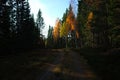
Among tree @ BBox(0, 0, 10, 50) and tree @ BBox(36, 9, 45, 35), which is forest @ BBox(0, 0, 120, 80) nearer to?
tree @ BBox(0, 0, 10, 50)

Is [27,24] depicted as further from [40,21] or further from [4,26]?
[40,21]

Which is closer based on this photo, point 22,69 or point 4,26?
point 22,69

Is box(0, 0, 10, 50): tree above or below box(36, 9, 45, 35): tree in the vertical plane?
below

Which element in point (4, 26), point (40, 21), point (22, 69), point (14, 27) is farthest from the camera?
point (40, 21)

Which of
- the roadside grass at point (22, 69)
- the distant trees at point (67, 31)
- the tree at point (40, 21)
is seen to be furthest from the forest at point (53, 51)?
the tree at point (40, 21)

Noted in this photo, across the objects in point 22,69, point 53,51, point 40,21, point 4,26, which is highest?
point 40,21

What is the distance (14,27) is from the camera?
47531mm

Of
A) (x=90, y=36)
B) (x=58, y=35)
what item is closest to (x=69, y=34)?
(x=58, y=35)

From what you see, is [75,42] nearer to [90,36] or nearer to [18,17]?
[90,36]

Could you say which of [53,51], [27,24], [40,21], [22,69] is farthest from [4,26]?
[40,21]

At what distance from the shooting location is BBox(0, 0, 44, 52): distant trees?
4091 centimetres

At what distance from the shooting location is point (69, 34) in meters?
97.2

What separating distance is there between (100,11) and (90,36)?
77.1ft

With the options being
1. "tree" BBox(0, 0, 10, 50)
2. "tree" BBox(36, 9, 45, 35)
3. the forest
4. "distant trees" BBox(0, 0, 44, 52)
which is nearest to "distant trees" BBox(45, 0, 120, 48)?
the forest
